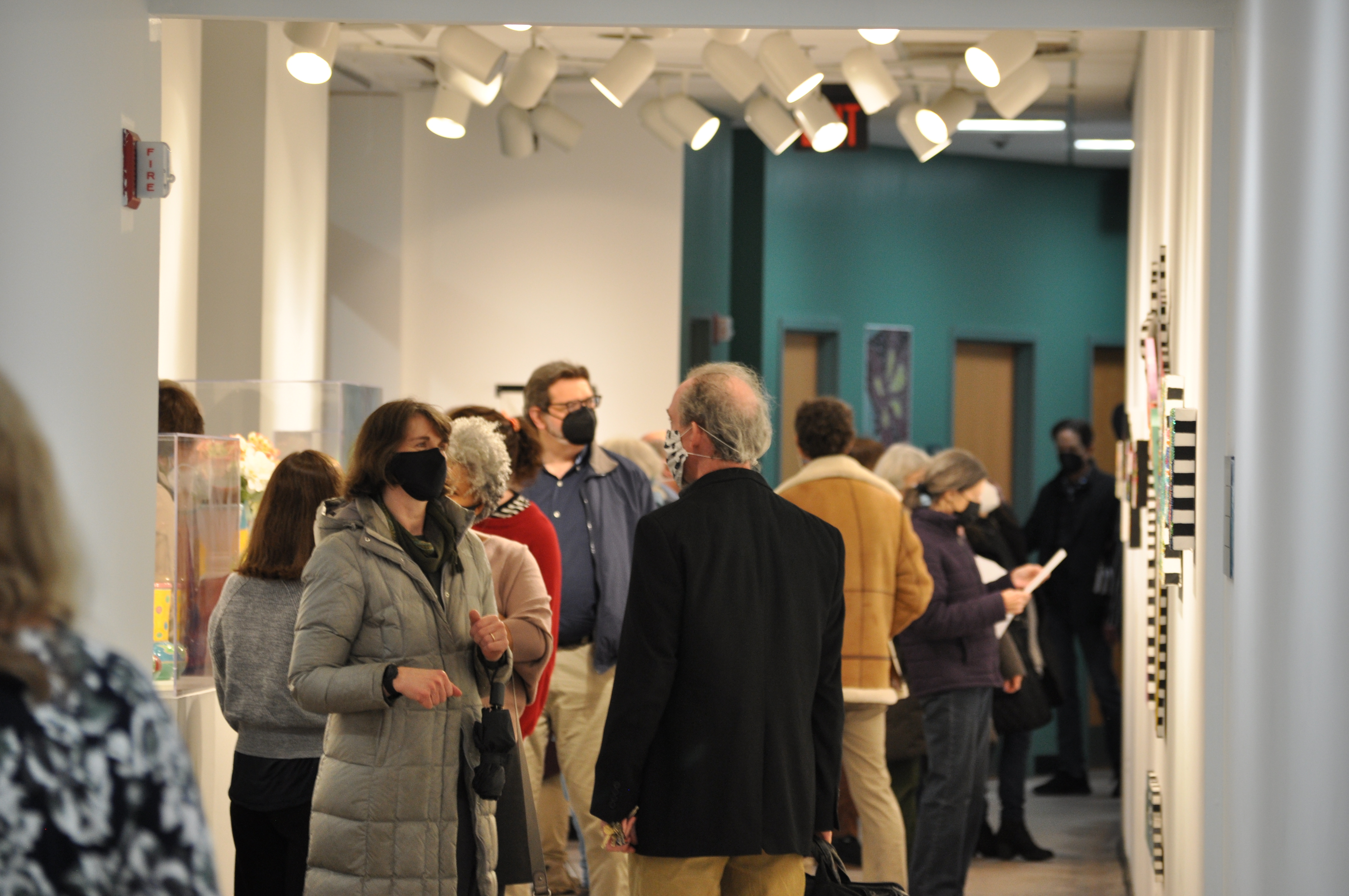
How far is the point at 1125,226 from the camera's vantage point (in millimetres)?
10141

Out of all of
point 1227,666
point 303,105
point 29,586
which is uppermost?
point 303,105

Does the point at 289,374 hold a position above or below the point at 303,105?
below

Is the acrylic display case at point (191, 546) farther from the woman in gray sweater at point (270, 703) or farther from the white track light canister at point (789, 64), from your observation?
the white track light canister at point (789, 64)

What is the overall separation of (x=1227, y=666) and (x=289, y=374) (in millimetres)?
4573

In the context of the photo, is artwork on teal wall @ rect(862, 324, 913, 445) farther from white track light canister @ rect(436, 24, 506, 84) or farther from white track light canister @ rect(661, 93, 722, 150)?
white track light canister @ rect(436, 24, 506, 84)

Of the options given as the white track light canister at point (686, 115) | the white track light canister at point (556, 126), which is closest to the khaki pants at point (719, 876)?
the white track light canister at point (686, 115)

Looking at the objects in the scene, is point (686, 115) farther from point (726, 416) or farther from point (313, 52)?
point (726, 416)

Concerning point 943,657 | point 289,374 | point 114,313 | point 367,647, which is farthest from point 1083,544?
point 114,313

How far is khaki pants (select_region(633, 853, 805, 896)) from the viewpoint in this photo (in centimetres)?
269

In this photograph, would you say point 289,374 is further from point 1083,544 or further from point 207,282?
point 1083,544

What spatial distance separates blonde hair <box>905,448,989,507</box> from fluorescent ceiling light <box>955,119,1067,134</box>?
3.59 m

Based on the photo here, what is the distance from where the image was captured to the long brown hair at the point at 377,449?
3002mm

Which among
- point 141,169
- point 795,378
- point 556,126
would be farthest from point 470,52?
point 795,378

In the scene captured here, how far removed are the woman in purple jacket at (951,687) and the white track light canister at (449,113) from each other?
2.78 metres
